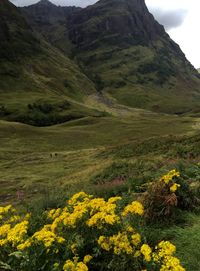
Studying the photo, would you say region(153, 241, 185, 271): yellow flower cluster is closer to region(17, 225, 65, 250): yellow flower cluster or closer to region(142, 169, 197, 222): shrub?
region(17, 225, 65, 250): yellow flower cluster

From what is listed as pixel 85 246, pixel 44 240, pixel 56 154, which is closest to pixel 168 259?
pixel 85 246

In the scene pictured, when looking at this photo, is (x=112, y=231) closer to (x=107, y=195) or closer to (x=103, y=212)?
(x=103, y=212)

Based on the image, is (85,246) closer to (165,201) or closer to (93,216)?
(93,216)

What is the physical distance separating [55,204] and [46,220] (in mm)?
5664

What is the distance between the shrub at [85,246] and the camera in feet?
21.3

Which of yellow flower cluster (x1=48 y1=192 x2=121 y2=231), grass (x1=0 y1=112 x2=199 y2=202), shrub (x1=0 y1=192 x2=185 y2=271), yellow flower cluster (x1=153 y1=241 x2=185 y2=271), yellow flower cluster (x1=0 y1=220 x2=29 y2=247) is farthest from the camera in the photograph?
grass (x1=0 y1=112 x2=199 y2=202)

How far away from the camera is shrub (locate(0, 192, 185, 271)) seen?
21.3ft

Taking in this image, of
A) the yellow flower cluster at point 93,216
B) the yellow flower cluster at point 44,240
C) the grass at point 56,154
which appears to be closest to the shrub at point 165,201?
the yellow flower cluster at point 93,216

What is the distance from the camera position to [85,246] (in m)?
7.14

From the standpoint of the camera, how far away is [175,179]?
10328 mm

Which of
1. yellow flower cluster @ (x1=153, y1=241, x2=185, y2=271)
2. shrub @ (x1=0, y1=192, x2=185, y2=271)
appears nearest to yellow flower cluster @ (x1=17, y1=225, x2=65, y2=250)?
shrub @ (x1=0, y1=192, x2=185, y2=271)

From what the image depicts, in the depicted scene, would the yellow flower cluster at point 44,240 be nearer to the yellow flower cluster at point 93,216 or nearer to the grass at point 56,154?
the yellow flower cluster at point 93,216

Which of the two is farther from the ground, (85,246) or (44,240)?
(44,240)

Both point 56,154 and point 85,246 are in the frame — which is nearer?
point 85,246
